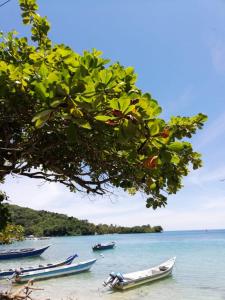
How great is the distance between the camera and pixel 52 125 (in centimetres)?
374

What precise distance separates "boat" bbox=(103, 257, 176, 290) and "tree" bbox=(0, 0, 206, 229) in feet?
42.2

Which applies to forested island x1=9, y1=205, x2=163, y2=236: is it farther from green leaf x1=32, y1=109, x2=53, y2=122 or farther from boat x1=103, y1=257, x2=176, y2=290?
green leaf x1=32, y1=109, x2=53, y2=122

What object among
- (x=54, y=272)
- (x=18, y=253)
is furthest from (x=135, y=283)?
(x=18, y=253)

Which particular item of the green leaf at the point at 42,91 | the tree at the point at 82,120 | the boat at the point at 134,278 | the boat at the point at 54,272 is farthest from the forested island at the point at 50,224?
the green leaf at the point at 42,91

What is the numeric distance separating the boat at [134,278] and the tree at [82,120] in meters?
12.9

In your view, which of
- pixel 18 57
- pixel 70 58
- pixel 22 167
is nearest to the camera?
pixel 70 58

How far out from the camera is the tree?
2439 millimetres

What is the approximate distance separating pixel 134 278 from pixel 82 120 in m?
17.8

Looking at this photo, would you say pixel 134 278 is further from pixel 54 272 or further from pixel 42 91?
pixel 42 91

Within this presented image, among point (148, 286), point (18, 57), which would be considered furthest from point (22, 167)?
point (148, 286)

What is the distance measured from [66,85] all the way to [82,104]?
161 mm

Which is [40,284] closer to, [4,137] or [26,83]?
[4,137]

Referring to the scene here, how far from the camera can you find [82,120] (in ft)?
8.39

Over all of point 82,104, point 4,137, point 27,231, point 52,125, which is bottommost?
point 82,104
